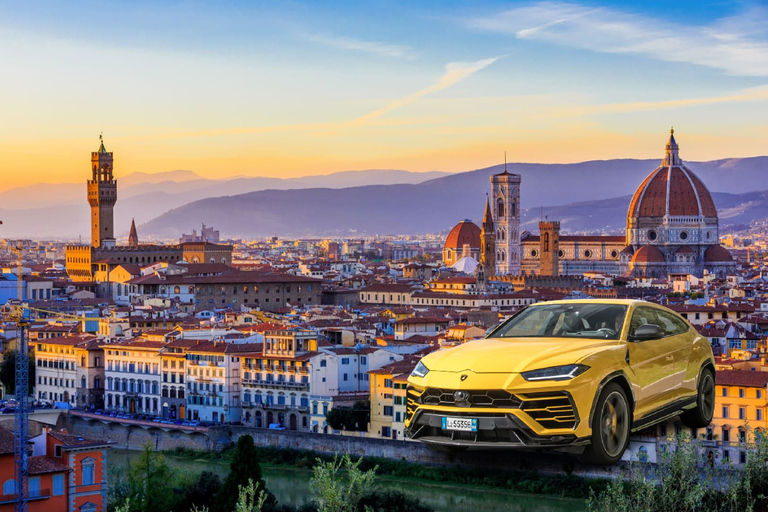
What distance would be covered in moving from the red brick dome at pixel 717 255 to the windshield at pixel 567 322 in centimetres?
8906

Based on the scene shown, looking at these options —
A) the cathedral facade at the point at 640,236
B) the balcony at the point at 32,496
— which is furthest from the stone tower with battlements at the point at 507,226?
the balcony at the point at 32,496

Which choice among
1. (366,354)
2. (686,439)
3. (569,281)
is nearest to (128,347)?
(366,354)

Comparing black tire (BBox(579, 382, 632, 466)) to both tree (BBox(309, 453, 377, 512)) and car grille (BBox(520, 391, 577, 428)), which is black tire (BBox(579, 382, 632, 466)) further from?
tree (BBox(309, 453, 377, 512))

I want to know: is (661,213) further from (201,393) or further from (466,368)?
(466,368)

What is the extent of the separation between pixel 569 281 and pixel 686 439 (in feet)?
240

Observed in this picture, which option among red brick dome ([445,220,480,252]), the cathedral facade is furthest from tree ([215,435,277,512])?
red brick dome ([445,220,480,252])

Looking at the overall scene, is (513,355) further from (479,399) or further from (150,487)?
(150,487)

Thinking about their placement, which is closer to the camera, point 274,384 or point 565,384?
point 565,384

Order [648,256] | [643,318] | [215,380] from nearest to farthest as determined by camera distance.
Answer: [643,318] → [215,380] → [648,256]

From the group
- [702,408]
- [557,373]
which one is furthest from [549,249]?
[557,373]

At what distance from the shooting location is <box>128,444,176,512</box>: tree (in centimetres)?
2081

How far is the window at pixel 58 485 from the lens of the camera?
1856cm

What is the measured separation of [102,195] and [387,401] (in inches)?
2276

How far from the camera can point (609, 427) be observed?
3504 mm
